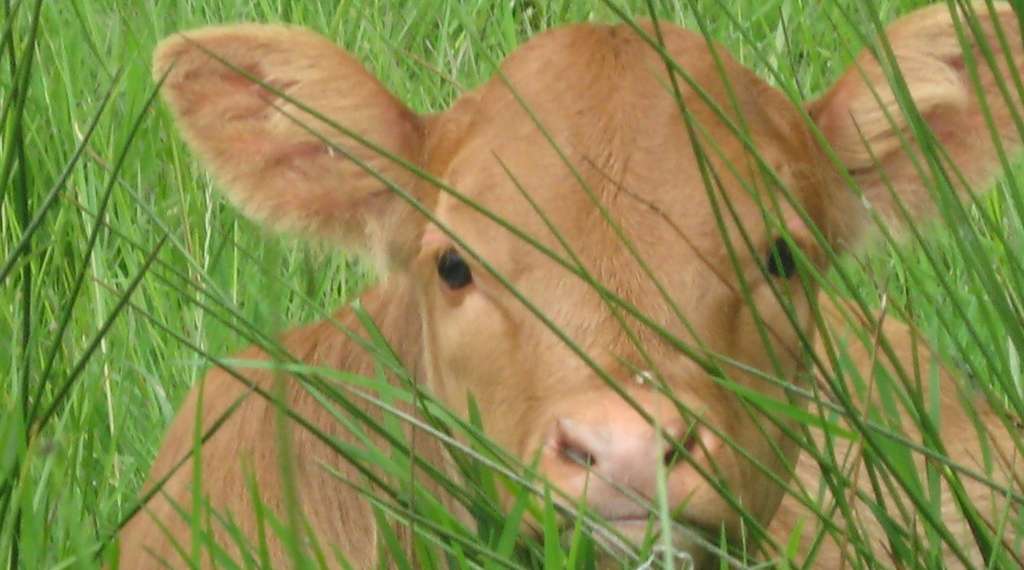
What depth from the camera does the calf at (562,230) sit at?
9.48ft

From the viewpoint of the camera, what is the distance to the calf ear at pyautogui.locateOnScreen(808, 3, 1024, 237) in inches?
141

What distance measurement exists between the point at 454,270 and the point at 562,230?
322 mm

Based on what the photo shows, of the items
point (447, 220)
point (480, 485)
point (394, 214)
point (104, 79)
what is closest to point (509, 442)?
point (480, 485)

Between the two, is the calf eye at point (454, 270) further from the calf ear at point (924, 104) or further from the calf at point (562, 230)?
the calf ear at point (924, 104)

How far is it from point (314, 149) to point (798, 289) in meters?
0.81

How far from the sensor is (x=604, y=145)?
3.19 meters

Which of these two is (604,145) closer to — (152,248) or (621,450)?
(621,450)

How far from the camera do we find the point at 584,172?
3.15m

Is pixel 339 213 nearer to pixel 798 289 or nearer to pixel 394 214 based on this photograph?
pixel 394 214

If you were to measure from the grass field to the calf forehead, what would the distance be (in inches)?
5.1

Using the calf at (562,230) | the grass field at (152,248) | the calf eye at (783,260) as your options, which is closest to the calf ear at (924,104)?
the calf at (562,230)

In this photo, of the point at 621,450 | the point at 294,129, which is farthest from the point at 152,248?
the point at 621,450

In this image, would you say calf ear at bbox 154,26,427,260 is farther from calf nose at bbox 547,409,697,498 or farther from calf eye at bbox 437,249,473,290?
calf nose at bbox 547,409,697,498

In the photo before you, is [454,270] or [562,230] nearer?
[562,230]
